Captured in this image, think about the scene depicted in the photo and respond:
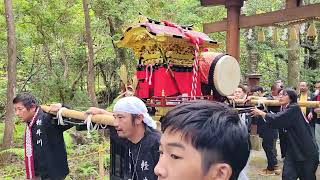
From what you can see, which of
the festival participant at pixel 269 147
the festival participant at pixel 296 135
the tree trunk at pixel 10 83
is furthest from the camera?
the tree trunk at pixel 10 83

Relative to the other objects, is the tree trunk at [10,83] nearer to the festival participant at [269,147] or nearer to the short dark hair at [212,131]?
the festival participant at [269,147]

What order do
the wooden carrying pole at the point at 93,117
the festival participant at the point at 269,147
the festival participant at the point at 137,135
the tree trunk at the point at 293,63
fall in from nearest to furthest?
the festival participant at the point at 137,135 < the wooden carrying pole at the point at 93,117 < the festival participant at the point at 269,147 < the tree trunk at the point at 293,63

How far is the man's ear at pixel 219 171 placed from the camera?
1.11 metres

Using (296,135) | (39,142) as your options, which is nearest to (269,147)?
(296,135)

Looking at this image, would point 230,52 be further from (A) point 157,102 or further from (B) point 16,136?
(B) point 16,136

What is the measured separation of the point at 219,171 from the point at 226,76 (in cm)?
567

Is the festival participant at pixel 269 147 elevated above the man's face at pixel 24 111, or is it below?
below

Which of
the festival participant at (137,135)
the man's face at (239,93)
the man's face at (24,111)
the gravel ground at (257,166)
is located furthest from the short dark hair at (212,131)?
the man's face at (239,93)

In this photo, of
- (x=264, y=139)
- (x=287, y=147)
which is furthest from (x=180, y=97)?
(x=264, y=139)

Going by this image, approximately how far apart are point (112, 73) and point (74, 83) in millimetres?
1936

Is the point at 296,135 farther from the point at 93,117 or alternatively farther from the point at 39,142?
the point at 39,142

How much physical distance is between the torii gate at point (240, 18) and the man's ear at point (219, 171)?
235 inches

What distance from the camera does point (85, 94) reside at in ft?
52.2

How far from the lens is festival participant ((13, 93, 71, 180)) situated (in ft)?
14.0
